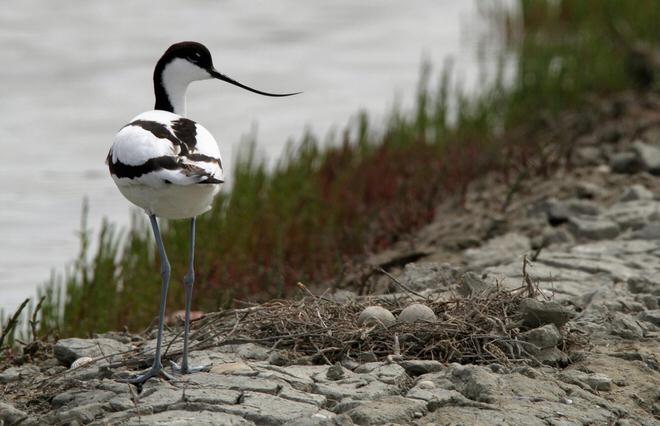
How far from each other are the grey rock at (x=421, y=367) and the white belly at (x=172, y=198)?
0.95 m

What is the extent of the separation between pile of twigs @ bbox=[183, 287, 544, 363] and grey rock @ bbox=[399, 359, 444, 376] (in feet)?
0.32

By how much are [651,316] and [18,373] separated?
8.85ft

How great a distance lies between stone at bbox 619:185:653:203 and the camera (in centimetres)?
756

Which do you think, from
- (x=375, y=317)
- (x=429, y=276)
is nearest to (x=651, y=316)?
(x=429, y=276)

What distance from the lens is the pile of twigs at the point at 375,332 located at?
469 centimetres

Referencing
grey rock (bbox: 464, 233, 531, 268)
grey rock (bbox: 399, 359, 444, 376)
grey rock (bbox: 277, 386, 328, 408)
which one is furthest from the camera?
grey rock (bbox: 464, 233, 531, 268)

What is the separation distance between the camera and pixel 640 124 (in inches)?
375

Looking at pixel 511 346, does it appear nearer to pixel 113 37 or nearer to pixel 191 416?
pixel 191 416

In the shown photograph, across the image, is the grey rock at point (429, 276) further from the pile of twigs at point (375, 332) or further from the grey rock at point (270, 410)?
the grey rock at point (270, 410)

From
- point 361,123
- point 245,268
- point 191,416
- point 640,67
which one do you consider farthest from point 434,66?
point 191,416

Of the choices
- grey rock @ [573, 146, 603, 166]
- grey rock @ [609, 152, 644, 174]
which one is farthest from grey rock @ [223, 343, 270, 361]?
grey rock @ [573, 146, 603, 166]

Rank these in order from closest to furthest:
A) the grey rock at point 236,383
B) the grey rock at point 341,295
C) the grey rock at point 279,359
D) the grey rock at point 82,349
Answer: the grey rock at point 236,383 < the grey rock at point 279,359 < the grey rock at point 82,349 < the grey rock at point 341,295

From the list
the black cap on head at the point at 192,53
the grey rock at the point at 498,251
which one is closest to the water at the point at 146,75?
the grey rock at the point at 498,251

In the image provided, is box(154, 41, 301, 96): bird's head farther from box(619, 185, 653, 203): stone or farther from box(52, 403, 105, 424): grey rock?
box(619, 185, 653, 203): stone
